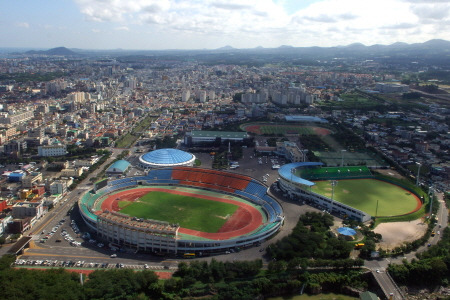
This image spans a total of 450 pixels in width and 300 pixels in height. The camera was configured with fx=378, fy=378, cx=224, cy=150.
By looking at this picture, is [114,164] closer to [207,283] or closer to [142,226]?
[142,226]

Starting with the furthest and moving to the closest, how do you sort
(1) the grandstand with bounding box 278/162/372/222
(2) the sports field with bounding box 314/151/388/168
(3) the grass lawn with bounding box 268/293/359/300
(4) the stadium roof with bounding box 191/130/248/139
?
(4) the stadium roof with bounding box 191/130/248/139
(2) the sports field with bounding box 314/151/388/168
(1) the grandstand with bounding box 278/162/372/222
(3) the grass lawn with bounding box 268/293/359/300

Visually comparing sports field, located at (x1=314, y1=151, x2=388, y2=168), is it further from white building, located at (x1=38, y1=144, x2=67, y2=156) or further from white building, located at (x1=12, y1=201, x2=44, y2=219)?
white building, located at (x1=38, y1=144, x2=67, y2=156)

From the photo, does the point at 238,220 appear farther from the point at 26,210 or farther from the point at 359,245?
the point at 26,210

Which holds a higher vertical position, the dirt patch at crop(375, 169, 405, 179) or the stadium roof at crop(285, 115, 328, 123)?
the stadium roof at crop(285, 115, 328, 123)

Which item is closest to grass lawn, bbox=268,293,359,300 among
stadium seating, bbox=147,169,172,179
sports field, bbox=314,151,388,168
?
stadium seating, bbox=147,169,172,179

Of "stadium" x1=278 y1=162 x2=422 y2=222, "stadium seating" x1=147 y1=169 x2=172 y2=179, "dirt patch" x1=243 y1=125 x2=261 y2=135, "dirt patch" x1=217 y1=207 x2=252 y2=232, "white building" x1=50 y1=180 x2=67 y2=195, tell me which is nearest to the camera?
"dirt patch" x1=217 y1=207 x2=252 y2=232

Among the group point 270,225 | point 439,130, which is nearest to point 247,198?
point 270,225

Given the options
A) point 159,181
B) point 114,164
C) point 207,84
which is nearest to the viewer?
point 159,181

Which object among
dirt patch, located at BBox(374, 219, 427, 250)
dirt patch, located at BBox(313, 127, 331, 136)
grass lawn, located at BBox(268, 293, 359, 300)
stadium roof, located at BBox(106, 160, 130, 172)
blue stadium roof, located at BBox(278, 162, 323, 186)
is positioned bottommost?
grass lawn, located at BBox(268, 293, 359, 300)
